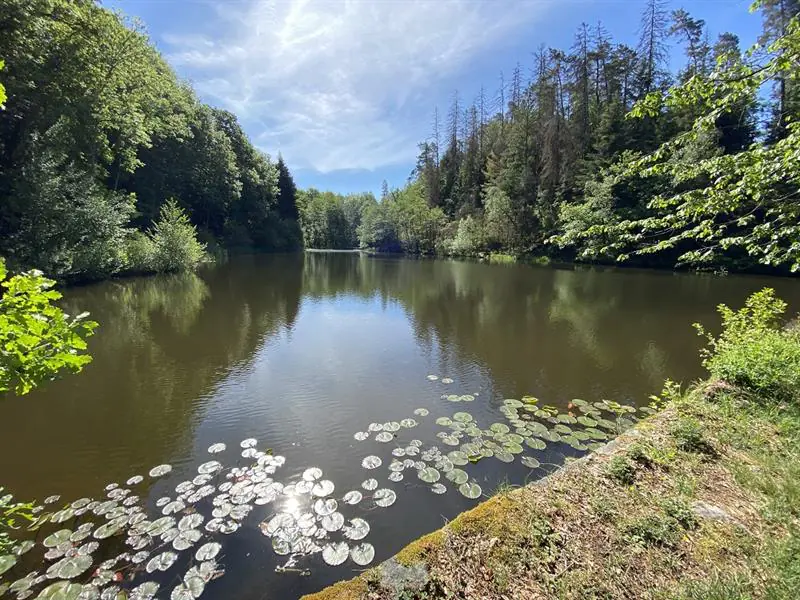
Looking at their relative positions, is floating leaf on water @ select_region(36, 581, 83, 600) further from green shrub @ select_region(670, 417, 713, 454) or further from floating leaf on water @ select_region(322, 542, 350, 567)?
green shrub @ select_region(670, 417, 713, 454)

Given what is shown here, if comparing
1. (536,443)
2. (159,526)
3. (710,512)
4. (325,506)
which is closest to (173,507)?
(159,526)

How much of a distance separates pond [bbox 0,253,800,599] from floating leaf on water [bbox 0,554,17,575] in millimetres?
1024

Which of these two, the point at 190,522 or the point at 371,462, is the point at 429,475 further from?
the point at 190,522

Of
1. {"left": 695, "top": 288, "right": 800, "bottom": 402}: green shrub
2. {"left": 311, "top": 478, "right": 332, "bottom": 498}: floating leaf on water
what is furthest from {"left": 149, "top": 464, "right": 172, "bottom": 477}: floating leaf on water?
{"left": 695, "top": 288, "right": 800, "bottom": 402}: green shrub

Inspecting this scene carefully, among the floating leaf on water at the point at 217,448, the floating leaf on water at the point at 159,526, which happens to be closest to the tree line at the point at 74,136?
A: the floating leaf on water at the point at 217,448

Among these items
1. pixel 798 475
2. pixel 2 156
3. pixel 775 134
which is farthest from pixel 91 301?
pixel 775 134

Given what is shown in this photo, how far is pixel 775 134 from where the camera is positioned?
98.1 feet

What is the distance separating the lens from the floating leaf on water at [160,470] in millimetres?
5035

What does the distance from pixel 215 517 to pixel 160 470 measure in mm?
1422

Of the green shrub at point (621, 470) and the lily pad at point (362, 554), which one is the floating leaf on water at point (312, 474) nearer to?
the lily pad at point (362, 554)

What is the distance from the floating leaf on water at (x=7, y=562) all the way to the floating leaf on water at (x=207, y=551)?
154 centimetres

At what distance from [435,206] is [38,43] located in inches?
2143

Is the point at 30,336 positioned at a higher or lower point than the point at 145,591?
higher

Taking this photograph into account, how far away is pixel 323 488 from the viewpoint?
4820 millimetres
